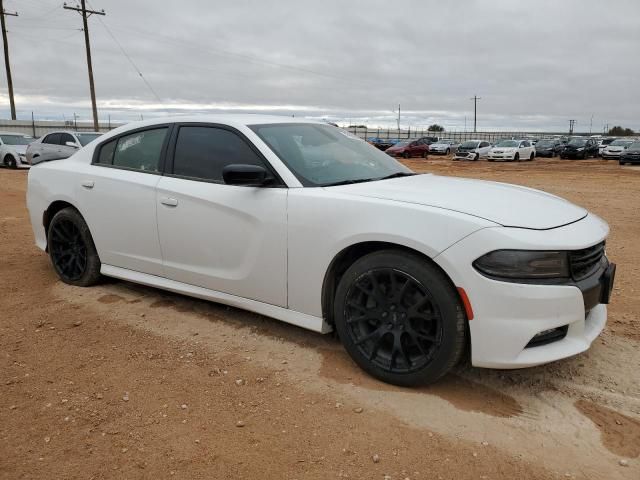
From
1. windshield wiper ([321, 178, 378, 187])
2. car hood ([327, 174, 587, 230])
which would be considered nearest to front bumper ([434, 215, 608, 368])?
car hood ([327, 174, 587, 230])

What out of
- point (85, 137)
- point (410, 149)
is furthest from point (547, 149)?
point (85, 137)

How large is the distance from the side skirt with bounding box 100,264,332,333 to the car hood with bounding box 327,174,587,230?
0.85m

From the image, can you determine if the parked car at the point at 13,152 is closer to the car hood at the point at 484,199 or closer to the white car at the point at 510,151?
the car hood at the point at 484,199

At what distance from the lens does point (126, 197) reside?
4270 millimetres

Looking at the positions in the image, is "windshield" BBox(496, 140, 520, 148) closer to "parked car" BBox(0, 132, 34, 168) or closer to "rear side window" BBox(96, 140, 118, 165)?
"parked car" BBox(0, 132, 34, 168)

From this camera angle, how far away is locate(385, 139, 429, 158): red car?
3628 centimetres

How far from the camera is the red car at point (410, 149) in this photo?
3628 cm

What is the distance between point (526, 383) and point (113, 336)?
9.03 ft

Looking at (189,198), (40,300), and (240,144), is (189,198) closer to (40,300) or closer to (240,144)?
(240,144)

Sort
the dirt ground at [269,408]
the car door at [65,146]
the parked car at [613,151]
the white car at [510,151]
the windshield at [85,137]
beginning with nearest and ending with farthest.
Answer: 1. the dirt ground at [269,408]
2. the windshield at [85,137]
3. the car door at [65,146]
4. the white car at [510,151]
5. the parked car at [613,151]

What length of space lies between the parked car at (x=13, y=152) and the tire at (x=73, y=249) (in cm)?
1813

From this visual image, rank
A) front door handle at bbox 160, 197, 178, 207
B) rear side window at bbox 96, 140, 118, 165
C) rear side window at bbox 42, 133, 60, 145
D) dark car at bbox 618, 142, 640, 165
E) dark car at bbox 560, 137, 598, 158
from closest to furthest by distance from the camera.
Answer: front door handle at bbox 160, 197, 178, 207 → rear side window at bbox 96, 140, 118, 165 → rear side window at bbox 42, 133, 60, 145 → dark car at bbox 618, 142, 640, 165 → dark car at bbox 560, 137, 598, 158

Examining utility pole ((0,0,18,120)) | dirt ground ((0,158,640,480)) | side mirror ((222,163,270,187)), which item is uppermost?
utility pole ((0,0,18,120))

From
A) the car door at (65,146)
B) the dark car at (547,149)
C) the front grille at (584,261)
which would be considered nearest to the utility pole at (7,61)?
the car door at (65,146)
